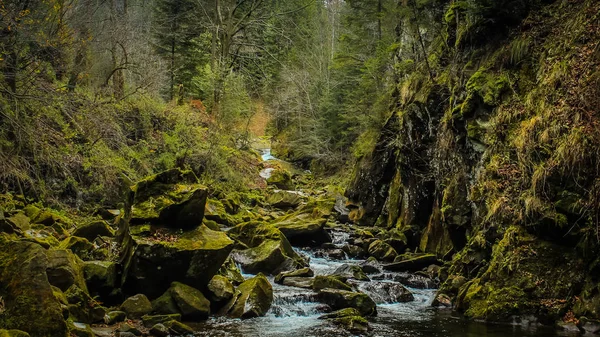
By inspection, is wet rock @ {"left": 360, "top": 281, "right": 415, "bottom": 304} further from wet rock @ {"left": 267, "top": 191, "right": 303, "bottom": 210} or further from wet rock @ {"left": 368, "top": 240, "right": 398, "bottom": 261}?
wet rock @ {"left": 267, "top": 191, "right": 303, "bottom": 210}

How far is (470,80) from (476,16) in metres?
2.15

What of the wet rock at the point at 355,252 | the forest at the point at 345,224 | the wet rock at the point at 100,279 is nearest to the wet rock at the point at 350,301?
the forest at the point at 345,224

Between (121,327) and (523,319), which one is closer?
(121,327)

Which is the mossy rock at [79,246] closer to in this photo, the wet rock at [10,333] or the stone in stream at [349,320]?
the stone in stream at [349,320]

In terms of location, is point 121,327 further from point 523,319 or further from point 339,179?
point 339,179

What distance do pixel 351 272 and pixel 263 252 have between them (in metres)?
2.69

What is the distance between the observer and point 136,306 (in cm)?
930

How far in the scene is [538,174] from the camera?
33.4 feet

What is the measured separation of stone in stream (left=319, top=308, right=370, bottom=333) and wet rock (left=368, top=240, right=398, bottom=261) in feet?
20.5

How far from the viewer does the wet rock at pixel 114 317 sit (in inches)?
337

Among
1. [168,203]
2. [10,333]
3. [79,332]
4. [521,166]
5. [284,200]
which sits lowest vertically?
[284,200]

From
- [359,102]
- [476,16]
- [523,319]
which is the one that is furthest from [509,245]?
[359,102]

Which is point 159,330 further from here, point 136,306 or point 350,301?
point 350,301

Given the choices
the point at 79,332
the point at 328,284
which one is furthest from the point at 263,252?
the point at 79,332
